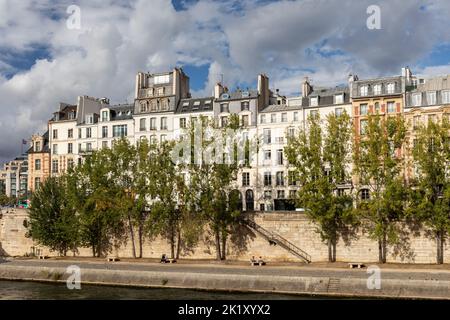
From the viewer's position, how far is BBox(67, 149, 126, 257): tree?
186 ft

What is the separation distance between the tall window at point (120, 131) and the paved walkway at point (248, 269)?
2558 cm

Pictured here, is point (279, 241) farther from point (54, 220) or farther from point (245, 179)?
point (54, 220)

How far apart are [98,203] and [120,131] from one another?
23.3 meters

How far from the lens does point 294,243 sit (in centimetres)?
5256

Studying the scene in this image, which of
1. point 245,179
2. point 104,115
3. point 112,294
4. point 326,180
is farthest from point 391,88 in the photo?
point 112,294

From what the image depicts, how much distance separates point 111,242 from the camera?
60.0 metres

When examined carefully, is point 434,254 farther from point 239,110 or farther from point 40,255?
point 40,255

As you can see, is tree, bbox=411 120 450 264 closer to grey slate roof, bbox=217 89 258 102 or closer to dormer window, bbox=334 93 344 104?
dormer window, bbox=334 93 344 104

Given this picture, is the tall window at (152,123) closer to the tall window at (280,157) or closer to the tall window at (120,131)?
the tall window at (120,131)

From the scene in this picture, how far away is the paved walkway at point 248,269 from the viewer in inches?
1621

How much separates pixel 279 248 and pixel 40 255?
27.1 m

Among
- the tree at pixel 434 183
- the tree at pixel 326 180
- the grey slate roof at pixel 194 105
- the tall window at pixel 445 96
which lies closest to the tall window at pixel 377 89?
the tall window at pixel 445 96
